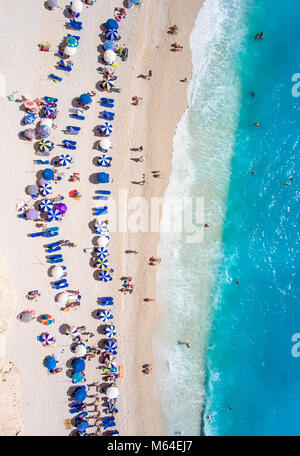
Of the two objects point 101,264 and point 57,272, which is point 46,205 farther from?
point 101,264

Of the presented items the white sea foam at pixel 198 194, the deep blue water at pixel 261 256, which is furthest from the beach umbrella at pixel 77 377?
the deep blue water at pixel 261 256

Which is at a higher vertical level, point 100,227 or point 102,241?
point 100,227

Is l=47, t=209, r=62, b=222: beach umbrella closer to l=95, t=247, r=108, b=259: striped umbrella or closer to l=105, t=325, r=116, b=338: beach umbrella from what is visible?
l=95, t=247, r=108, b=259: striped umbrella

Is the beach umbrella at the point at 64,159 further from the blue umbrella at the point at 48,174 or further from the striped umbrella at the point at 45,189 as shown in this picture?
the striped umbrella at the point at 45,189

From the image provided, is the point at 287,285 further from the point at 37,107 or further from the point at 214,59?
the point at 37,107

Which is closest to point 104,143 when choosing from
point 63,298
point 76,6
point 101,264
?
point 101,264

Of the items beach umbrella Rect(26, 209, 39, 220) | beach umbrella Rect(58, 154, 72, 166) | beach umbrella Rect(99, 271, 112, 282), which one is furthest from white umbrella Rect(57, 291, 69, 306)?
beach umbrella Rect(58, 154, 72, 166)

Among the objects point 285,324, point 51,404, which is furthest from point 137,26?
point 51,404
